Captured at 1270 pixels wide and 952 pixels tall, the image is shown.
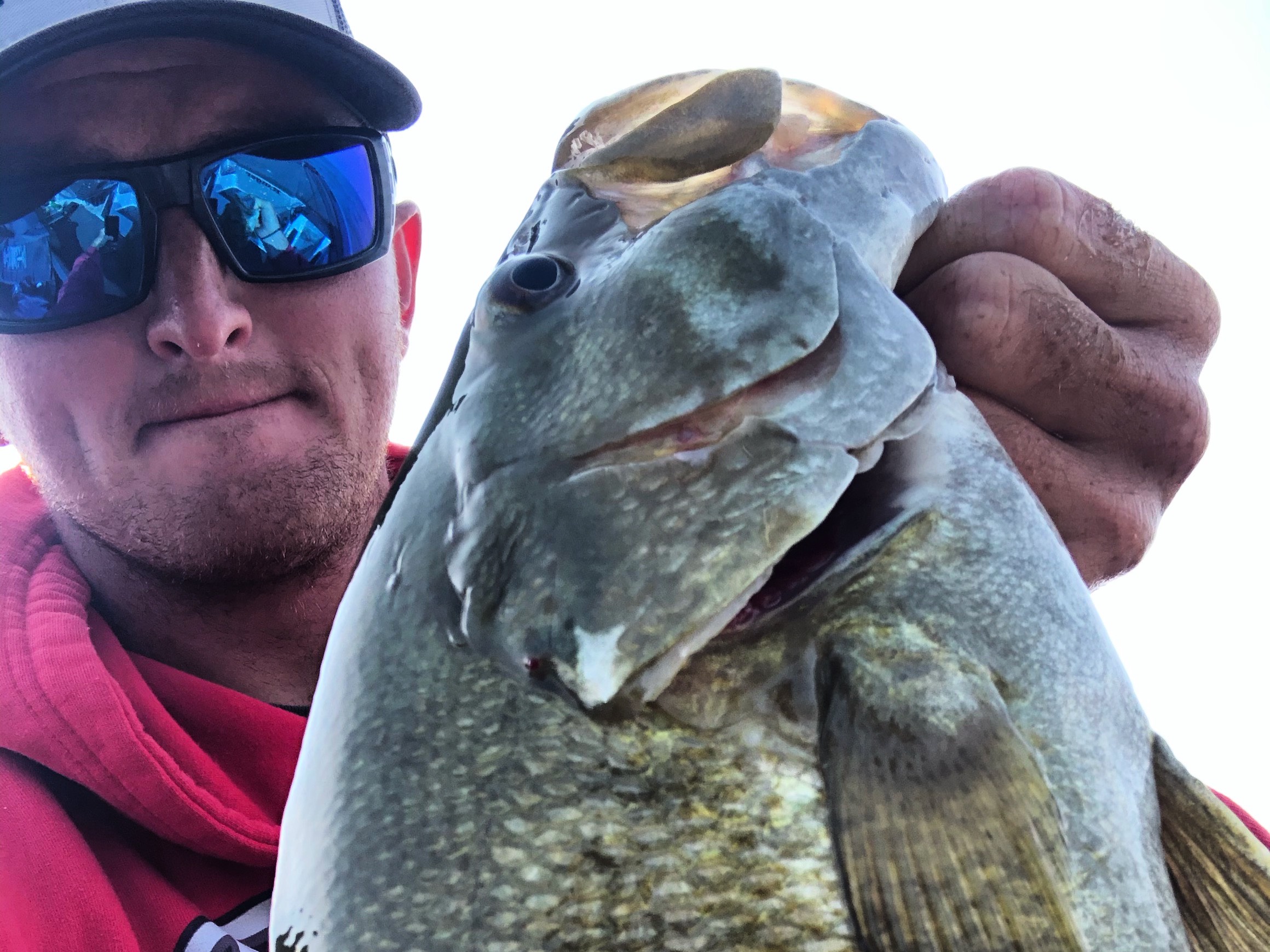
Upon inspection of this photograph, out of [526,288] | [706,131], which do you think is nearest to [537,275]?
[526,288]

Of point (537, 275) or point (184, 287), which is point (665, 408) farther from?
point (184, 287)

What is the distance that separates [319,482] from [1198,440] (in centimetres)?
226

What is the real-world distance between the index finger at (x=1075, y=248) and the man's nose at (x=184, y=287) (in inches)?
71.2

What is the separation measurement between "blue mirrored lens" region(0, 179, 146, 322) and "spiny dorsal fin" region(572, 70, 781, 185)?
1.78 m

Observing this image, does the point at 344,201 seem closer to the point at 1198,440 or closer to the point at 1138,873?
the point at 1198,440

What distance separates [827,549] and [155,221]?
7.07 feet

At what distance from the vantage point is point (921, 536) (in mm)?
1088

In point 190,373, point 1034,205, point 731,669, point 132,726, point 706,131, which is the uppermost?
point 706,131

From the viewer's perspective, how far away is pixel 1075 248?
5.44 feet

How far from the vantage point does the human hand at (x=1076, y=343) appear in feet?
5.11

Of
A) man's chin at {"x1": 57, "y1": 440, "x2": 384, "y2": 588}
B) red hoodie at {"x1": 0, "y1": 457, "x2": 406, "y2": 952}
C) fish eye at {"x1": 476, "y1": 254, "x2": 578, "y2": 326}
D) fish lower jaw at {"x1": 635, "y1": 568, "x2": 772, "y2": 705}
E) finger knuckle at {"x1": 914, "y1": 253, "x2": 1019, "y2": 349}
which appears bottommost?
red hoodie at {"x1": 0, "y1": 457, "x2": 406, "y2": 952}

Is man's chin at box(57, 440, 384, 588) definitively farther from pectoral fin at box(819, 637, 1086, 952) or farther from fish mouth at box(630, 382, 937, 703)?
pectoral fin at box(819, 637, 1086, 952)

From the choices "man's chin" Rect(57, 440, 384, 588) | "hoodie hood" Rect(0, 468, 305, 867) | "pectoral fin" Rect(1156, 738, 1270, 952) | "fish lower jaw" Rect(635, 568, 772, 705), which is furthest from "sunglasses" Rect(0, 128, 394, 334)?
"pectoral fin" Rect(1156, 738, 1270, 952)

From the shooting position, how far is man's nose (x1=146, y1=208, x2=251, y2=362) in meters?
2.62
